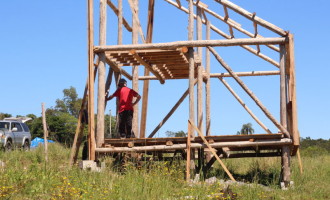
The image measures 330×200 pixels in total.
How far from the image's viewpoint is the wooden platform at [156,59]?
14864 mm

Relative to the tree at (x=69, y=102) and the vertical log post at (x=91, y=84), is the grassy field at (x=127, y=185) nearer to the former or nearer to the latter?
the vertical log post at (x=91, y=84)

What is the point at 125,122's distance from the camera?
50.0 ft

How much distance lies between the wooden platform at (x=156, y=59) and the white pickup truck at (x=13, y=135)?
5.04 m

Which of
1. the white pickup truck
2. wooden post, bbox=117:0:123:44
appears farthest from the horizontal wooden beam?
the white pickup truck

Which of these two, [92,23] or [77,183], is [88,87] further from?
[77,183]

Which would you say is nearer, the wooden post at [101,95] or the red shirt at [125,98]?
the wooden post at [101,95]

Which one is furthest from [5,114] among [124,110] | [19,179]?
[19,179]

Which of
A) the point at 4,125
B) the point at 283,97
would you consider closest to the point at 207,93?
the point at 283,97

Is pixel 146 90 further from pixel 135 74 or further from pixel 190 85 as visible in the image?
pixel 190 85

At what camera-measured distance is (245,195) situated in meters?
11.2

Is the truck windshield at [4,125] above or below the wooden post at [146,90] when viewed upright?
below

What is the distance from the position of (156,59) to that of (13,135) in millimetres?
7086

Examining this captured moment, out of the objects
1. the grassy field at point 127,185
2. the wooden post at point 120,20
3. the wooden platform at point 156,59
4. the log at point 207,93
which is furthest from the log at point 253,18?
the log at point 207,93

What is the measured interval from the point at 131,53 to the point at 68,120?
99.9 feet
